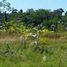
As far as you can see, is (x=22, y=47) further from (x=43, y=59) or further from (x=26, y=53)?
(x=43, y=59)

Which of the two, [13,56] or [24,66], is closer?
[24,66]

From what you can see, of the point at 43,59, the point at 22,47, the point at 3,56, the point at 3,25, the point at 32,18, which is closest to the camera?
the point at 43,59

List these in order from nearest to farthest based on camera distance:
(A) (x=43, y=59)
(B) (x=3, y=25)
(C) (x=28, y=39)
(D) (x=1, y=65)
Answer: (D) (x=1, y=65), (A) (x=43, y=59), (C) (x=28, y=39), (B) (x=3, y=25)

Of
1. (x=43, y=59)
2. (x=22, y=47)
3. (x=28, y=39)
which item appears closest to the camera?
(x=43, y=59)

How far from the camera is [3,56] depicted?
7.50 metres

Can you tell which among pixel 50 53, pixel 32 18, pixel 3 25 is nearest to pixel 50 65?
pixel 50 53

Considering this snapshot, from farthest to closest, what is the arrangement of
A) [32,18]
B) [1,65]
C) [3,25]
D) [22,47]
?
[32,18] → [3,25] → [22,47] → [1,65]

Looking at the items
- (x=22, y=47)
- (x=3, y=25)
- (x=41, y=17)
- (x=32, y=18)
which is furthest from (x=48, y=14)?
(x=22, y=47)

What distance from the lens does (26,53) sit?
7.91 m

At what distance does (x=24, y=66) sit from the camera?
6223 millimetres

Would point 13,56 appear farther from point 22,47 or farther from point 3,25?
point 3,25

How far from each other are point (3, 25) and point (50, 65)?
6.53m

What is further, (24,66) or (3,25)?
(3,25)

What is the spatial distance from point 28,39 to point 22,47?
1234 millimetres
